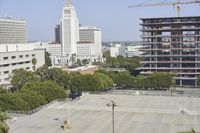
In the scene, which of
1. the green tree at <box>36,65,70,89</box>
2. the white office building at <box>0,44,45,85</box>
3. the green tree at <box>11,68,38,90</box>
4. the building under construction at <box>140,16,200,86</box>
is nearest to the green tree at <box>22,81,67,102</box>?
the green tree at <box>11,68,38,90</box>

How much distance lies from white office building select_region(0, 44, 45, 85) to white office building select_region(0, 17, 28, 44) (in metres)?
50.9

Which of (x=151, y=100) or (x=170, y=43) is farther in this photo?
(x=170, y=43)

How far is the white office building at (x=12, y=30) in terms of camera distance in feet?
524

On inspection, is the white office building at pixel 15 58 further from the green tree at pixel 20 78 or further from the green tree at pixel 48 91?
the green tree at pixel 48 91

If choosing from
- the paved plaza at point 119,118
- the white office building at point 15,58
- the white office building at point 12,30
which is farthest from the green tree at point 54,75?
the white office building at point 12,30

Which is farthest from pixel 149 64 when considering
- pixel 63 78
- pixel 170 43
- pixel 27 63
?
pixel 27 63

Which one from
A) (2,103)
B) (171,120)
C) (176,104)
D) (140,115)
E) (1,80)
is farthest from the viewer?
(1,80)

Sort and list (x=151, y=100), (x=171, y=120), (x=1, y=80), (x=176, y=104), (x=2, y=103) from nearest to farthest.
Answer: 1. (x=171, y=120)
2. (x=2, y=103)
3. (x=176, y=104)
4. (x=151, y=100)
5. (x=1, y=80)

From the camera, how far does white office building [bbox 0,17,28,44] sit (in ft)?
524

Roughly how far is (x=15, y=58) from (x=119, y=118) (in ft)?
197

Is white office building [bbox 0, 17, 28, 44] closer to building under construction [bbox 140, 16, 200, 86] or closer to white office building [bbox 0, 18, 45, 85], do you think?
white office building [bbox 0, 18, 45, 85]

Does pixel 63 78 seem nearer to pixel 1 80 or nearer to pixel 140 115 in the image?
pixel 1 80

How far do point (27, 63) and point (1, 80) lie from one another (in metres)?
15.5

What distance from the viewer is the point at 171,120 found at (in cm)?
4497
